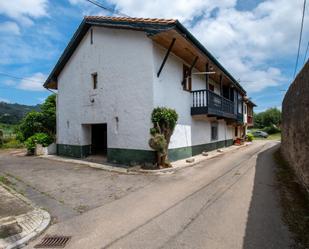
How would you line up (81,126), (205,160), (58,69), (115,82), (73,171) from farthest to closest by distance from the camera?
(58,69) < (81,126) < (205,160) < (115,82) < (73,171)

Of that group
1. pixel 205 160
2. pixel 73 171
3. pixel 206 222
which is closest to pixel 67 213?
pixel 206 222

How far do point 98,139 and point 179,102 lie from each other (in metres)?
6.24

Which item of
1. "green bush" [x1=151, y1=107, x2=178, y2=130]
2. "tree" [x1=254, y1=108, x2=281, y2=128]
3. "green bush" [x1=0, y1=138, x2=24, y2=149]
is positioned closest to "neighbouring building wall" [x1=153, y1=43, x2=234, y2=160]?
"green bush" [x1=151, y1=107, x2=178, y2=130]

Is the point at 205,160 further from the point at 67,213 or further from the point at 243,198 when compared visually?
the point at 67,213

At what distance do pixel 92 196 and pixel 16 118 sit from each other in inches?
2236

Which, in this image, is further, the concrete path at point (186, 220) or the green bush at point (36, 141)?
the green bush at point (36, 141)

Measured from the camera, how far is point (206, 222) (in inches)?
190

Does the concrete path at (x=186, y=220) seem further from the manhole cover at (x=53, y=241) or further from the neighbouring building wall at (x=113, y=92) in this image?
the neighbouring building wall at (x=113, y=92)

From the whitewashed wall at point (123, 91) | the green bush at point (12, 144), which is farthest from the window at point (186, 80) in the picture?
the green bush at point (12, 144)

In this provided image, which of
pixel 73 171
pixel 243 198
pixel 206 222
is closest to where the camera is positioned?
pixel 206 222

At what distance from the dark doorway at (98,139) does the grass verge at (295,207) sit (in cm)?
1058

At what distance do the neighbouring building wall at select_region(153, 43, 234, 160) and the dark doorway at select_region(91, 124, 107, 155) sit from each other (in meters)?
5.34

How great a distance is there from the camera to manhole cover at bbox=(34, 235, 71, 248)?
158 inches

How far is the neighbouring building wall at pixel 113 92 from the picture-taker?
37.4 ft
